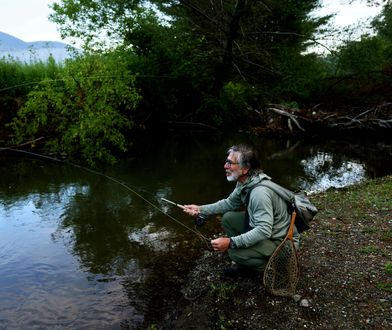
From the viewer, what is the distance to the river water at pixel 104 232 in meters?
5.14

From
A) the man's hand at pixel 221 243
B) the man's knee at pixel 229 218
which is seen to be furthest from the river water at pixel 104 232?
the man's hand at pixel 221 243

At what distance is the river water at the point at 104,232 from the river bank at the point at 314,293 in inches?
18.5

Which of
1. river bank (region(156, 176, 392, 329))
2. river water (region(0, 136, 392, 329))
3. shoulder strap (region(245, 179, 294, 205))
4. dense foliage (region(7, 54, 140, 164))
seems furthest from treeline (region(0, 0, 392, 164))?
shoulder strap (region(245, 179, 294, 205))

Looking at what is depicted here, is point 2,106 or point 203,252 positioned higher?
point 2,106

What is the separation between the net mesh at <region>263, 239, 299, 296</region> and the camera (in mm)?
4215

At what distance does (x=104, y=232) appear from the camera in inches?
303

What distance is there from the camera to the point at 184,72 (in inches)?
731

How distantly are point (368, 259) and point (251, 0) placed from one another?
1480 cm

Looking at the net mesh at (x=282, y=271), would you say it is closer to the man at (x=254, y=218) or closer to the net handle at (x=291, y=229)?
the net handle at (x=291, y=229)

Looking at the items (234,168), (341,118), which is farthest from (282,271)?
(341,118)

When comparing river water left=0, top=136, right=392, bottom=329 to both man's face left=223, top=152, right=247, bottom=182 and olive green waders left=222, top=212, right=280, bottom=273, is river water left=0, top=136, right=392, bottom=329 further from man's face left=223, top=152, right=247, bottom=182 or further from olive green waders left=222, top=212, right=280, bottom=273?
man's face left=223, top=152, right=247, bottom=182

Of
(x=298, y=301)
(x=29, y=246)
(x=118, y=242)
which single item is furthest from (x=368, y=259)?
(x=29, y=246)

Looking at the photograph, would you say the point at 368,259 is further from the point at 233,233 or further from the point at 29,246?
the point at 29,246

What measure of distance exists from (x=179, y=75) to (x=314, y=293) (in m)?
15.5
